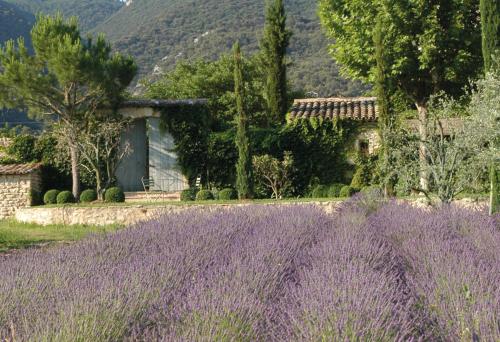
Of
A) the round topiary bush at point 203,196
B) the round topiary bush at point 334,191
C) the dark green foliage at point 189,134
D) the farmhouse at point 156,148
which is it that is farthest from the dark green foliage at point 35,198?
the round topiary bush at point 334,191

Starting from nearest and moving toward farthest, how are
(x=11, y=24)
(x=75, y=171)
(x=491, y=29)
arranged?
(x=491, y=29) < (x=75, y=171) < (x=11, y=24)

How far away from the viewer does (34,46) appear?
556 inches

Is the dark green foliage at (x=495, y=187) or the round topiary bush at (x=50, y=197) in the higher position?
the dark green foliage at (x=495, y=187)

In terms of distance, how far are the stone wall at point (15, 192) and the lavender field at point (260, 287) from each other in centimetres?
976

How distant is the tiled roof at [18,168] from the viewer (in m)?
14.3

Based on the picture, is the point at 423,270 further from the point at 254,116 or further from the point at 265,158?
the point at 254,116

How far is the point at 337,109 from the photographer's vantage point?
15672mm

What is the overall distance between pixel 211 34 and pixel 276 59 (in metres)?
42.2

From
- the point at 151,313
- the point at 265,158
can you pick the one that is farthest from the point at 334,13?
the point at 151,313

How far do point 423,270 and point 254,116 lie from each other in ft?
68.8

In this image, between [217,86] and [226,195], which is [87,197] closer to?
[226,195]

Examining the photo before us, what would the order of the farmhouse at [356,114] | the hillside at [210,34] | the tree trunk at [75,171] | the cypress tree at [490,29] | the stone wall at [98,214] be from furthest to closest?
the hillside at [210,34] < the farmhouse at [356,114] < the tree trunk at [75,171] < the stone wall at [98,214] < the cypress tree at [490,29]

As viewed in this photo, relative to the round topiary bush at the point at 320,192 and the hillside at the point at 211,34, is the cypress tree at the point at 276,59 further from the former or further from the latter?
the hillside at the point at 211,34

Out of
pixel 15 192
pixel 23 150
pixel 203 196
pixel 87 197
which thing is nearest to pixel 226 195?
pixel 203 196
